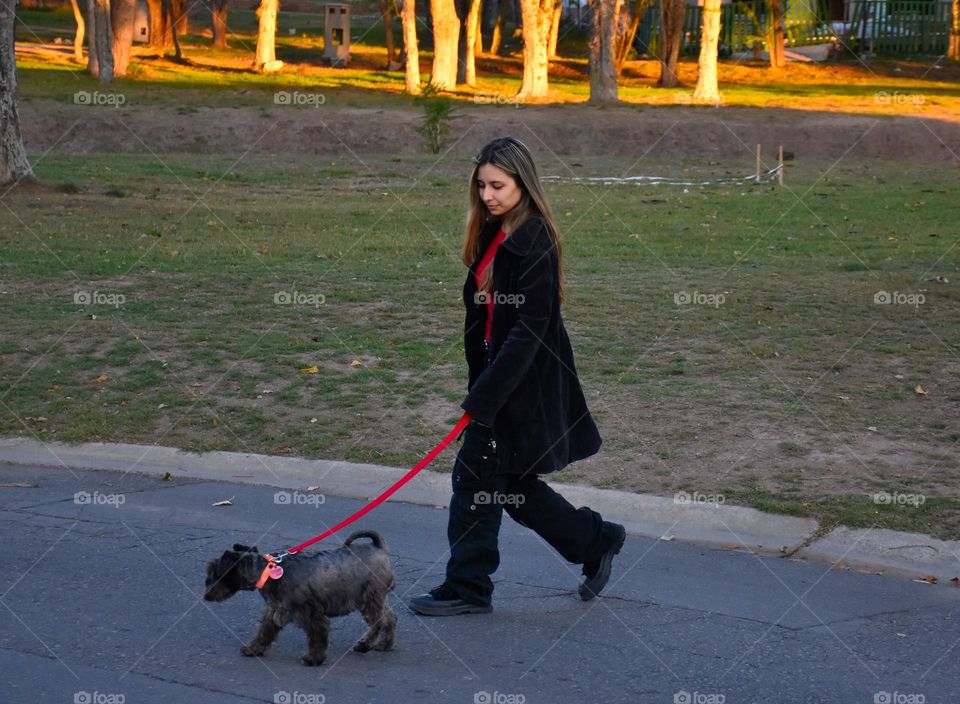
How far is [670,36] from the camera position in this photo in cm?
4812

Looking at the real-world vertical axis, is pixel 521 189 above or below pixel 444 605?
above

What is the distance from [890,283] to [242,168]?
15.6m

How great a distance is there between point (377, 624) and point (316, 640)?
0.81 ft

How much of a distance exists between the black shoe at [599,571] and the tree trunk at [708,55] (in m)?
32.6

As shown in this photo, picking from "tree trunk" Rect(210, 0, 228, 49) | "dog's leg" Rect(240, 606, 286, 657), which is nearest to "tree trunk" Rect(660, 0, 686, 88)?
"tree trunk" Rect(210, 0, 228, 49)

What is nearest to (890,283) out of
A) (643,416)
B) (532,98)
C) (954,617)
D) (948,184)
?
(643,416)

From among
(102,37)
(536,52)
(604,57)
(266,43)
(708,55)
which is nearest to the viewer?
(708,55)

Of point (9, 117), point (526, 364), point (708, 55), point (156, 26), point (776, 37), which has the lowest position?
point (9, 117)

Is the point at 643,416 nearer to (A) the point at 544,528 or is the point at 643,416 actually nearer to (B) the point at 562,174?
(A) the point at 544,528

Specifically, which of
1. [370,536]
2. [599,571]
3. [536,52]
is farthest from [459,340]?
[536,52]

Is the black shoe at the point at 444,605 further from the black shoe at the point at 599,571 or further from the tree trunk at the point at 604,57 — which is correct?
the tree trunk at the point at 604,57

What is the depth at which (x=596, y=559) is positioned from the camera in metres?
5.62

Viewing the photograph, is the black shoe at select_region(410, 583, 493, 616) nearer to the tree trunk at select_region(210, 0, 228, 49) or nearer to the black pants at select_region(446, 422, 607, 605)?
the black pants at select_region(446, 422, 607, 605)

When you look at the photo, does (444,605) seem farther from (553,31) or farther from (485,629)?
(553,31)
